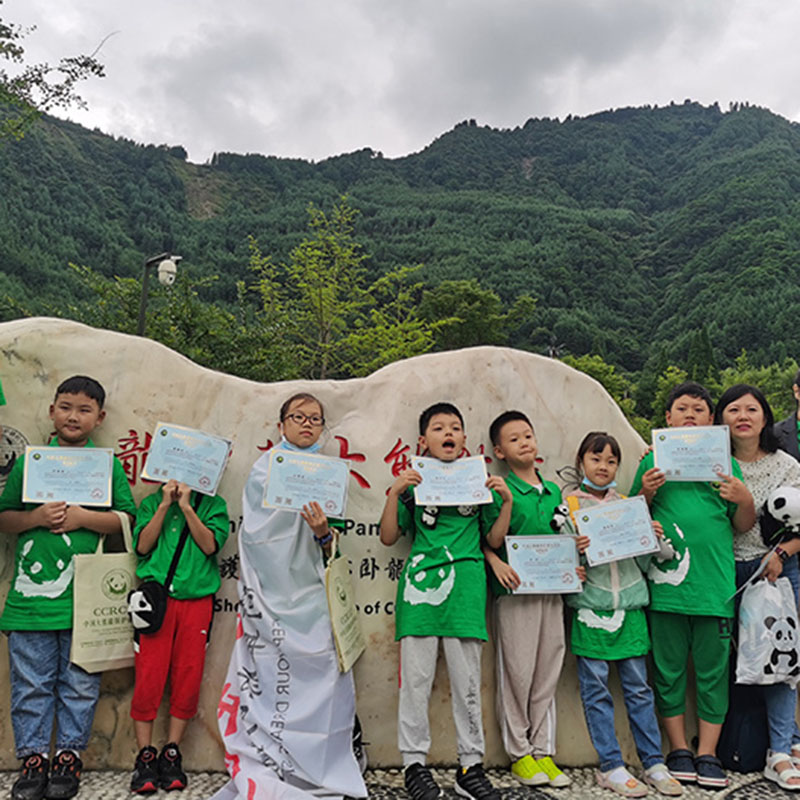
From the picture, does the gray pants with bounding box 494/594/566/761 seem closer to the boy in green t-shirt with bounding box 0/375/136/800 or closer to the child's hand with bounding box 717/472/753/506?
the child's hand with bounding box 717/472/753/506

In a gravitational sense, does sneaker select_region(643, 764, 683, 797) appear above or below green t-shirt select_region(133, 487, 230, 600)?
below

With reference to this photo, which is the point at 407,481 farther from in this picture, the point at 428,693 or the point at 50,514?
the point at 50,514

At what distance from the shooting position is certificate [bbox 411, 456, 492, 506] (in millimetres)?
2830

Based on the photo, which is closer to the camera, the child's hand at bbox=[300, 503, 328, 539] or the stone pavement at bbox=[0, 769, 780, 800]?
the stone pavement at bbox=[0, 769, 780, 800]

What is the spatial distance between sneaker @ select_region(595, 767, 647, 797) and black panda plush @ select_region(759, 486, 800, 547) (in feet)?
3.88

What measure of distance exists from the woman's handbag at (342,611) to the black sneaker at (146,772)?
0.81 m

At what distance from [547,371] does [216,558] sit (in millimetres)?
1842

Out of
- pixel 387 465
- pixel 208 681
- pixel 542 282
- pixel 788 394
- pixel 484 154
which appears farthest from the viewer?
pixel 484 154

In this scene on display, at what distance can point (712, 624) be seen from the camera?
2.94 metres

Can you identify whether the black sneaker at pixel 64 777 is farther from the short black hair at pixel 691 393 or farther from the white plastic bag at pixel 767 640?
the short black hair at pixel 691 393

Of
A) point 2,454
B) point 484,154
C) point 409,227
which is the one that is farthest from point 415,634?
point 484,154

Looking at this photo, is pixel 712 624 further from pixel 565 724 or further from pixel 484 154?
pixel 484 154

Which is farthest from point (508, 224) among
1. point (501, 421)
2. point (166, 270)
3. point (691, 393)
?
point (501, 421)

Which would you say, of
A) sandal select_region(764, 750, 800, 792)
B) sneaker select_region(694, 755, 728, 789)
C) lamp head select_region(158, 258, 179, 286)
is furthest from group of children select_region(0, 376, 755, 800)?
lamp head select_region(158, 258, 179, 286)
